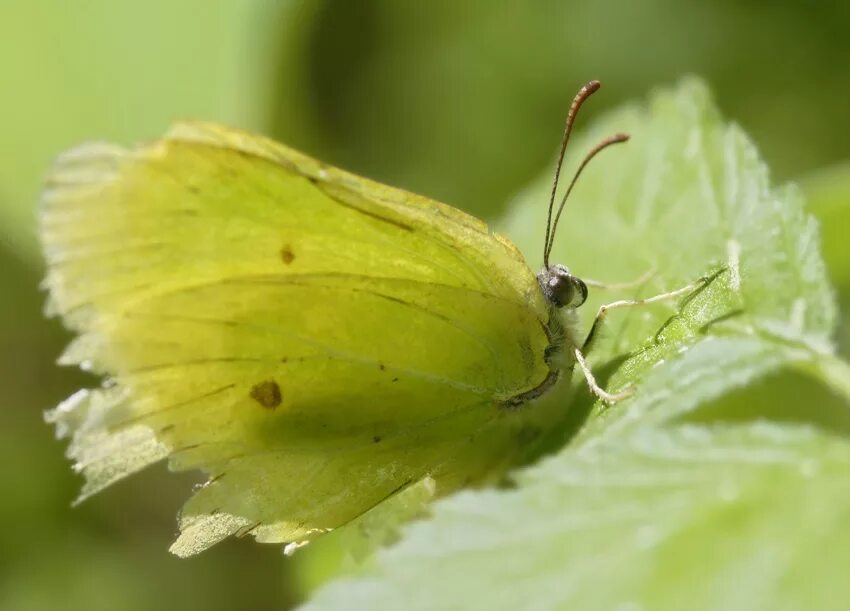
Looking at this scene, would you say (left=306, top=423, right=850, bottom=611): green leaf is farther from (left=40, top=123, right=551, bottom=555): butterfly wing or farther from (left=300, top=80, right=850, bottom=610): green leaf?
(left=40, top=123, right=551, bottom=555): butterfly wing

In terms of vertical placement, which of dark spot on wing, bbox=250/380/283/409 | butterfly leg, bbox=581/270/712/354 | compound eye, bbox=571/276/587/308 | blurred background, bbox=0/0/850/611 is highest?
blurred background, bbox=0/0/850/611

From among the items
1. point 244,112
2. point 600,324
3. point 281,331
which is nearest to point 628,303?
point 600,324

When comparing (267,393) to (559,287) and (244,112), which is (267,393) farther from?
(244,112)

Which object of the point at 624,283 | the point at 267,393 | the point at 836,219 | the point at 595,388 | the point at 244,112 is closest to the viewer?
the point at 595,388

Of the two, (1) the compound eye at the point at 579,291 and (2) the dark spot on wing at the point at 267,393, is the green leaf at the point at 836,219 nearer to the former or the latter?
(1) the compound eye at the point at 579,291

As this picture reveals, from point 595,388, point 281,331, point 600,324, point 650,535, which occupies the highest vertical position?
point 281,331

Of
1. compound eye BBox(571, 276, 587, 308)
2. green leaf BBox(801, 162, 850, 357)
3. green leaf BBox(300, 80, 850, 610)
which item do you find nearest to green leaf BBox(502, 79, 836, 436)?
green leaf BBox(300, 80, 850, 610)

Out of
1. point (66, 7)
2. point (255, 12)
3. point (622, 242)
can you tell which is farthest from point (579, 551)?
point (66, 7)
